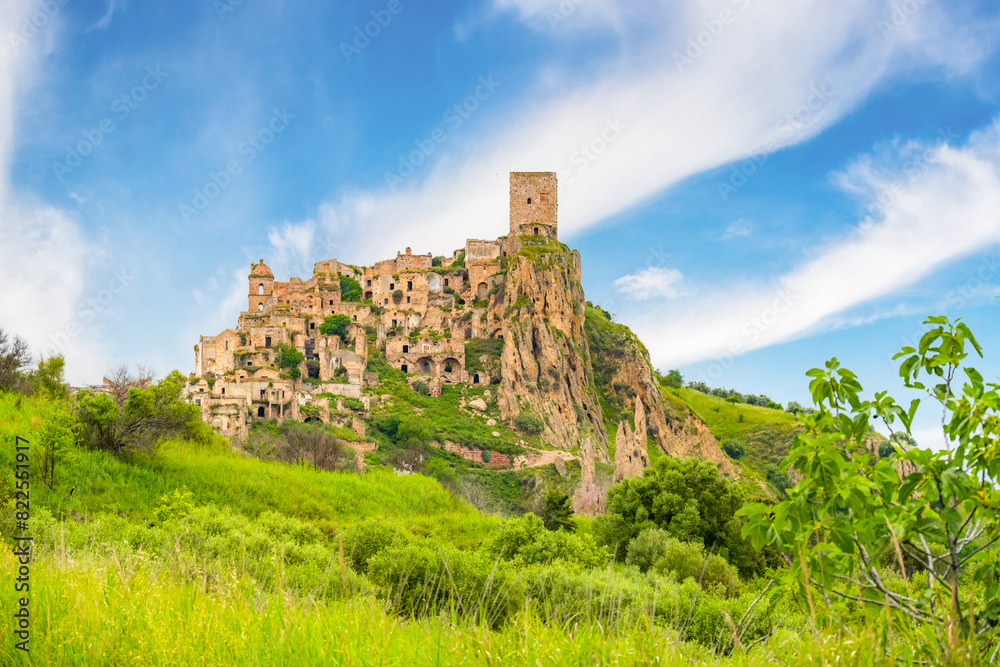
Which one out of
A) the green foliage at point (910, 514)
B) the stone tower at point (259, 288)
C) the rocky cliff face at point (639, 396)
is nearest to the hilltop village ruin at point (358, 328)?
the stone tower at point (259, 288)

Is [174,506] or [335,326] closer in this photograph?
[174,506]

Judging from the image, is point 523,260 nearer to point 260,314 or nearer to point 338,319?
point 338,319

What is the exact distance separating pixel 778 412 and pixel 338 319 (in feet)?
205

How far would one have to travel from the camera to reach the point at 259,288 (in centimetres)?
8531

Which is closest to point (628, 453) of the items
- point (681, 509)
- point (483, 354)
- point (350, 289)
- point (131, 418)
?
point (483, 354)

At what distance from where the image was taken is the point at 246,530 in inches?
517

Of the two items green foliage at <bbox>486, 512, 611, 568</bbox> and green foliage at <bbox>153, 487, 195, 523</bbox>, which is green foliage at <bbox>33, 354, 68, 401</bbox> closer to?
green foliage at <bbox>153, 487, 195, 523</bbox>

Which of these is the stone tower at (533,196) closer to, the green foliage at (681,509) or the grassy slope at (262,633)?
the green foliage at (681,509)

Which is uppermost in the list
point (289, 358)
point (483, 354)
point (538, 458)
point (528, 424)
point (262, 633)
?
point (483, 354)

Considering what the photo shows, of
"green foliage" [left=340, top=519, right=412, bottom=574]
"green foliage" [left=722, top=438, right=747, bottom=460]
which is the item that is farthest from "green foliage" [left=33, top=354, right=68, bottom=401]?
"green foliage" [left=722, top=438, right=747, bottom=460]

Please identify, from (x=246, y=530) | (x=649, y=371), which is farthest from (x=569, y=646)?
(x=649, y=371)

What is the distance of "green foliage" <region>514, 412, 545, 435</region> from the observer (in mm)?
70062

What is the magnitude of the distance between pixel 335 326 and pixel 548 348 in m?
23.4

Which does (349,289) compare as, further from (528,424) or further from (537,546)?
(537,546)
